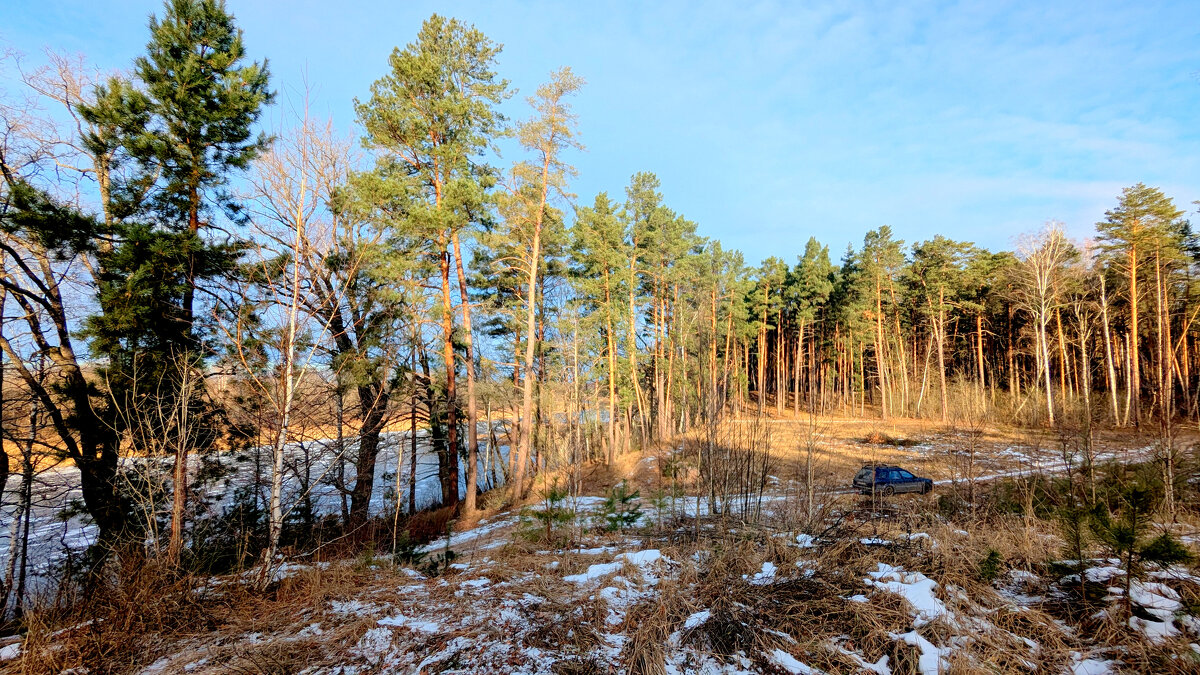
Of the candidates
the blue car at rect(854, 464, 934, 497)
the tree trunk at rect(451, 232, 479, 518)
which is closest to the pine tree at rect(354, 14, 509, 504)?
the tree trunk at rect(451, 232, 479, 518)

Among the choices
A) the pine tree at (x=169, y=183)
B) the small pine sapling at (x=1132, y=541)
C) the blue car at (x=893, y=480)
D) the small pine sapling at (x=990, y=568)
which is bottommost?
the blue car at (x=893, y=480)

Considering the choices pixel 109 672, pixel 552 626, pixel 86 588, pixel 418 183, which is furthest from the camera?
pixel 418 183

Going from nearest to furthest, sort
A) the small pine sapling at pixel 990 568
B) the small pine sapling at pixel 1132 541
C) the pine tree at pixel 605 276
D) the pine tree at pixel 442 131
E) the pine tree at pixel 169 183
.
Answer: the small pine sapling at pixel 1132 541
the small pine sapling at pixel 990 568
the pine tree at pixel 169 183
the pine tree at pixel 442 131
the pine tree at pixel 605 276

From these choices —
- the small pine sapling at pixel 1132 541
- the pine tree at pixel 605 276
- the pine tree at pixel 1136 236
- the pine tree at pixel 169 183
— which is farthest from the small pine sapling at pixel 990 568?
the pine tree at pixel 1136 236

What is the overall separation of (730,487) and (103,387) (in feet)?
38.0

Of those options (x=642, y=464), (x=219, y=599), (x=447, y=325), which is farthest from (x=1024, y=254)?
(x=219, y=599)

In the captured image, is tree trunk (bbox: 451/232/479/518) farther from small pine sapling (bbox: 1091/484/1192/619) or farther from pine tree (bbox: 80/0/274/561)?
small pine sapling (bbox: 1091/484/1192/619)

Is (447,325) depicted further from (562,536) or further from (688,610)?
(688,610)

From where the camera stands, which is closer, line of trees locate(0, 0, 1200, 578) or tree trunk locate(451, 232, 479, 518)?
line of trees locate(0, 0, 1200, 578)

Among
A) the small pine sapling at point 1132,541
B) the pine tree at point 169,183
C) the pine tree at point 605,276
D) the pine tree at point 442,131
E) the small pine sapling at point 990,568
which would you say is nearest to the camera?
the small pine sapling at point 1132,541

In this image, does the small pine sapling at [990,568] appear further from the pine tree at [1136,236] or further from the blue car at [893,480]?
the pine tree at [1136,236]

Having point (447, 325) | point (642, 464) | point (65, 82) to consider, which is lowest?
point (642, 464)

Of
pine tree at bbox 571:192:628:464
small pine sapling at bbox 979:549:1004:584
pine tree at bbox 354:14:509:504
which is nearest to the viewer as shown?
small pine sapling at bbox 979:549:1004:584

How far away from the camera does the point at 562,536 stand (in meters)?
7.41
